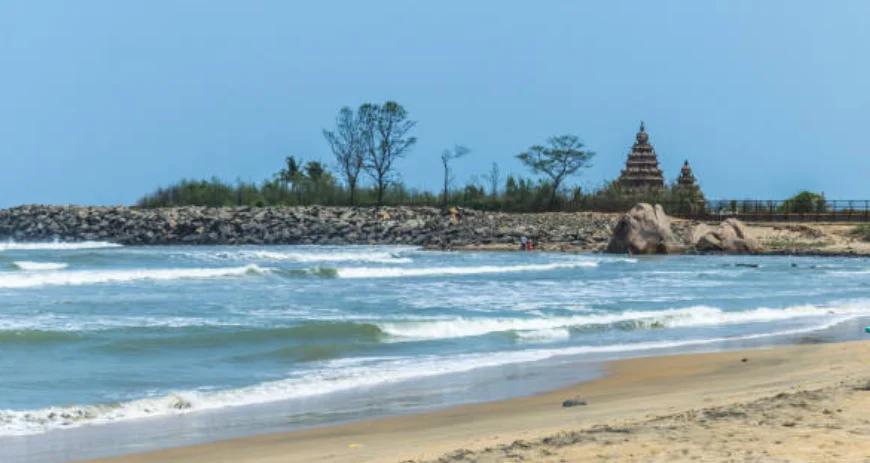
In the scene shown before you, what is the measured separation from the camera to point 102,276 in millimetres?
31797

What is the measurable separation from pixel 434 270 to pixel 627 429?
28484 mm

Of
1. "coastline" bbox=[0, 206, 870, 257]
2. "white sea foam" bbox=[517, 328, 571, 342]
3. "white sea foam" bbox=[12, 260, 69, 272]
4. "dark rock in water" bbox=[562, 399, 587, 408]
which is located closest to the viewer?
"dark rock in water" bbox=[562, 399, 587, 408]

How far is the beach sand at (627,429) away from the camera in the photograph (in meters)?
6.89

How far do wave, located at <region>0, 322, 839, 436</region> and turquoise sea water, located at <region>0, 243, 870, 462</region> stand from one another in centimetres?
3

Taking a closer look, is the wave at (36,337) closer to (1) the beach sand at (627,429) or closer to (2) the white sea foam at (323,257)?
(1) the beach sand at (627,429)

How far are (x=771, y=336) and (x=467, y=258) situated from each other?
27063 mm

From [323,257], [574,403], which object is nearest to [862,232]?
[323,257]

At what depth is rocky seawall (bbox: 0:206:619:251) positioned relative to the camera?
5956 cm

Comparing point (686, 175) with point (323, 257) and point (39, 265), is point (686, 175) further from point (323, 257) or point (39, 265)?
point (39, 265)

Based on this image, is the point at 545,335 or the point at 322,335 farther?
the point at 545,335

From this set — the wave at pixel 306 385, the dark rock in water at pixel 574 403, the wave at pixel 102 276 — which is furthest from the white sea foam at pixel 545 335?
the wave at pixel 102 276

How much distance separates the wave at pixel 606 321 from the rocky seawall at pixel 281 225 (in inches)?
1354

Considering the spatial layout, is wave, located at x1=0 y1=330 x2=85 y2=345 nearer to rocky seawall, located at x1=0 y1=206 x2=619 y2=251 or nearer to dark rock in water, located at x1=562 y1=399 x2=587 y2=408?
dark rock in water, located at x1=562 y1=399 x2=587 y2=408

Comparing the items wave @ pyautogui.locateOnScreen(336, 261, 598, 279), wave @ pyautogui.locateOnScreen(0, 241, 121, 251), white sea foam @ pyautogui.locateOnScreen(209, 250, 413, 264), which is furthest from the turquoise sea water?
wave @ pyautogui.locateOnScreen(0, 241, 121, 251)
